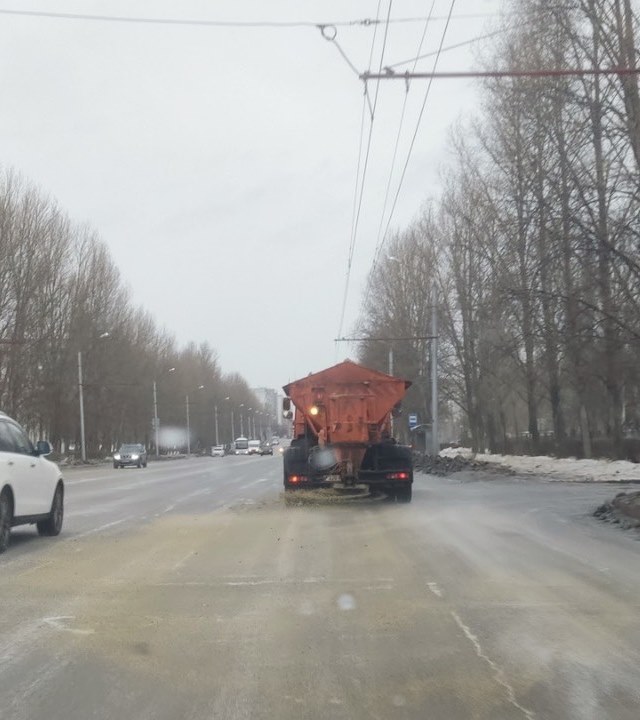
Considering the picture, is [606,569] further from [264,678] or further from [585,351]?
[585,351]

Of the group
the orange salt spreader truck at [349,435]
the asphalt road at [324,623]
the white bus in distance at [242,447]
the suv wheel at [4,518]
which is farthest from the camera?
the white bus in distance at [242,447]

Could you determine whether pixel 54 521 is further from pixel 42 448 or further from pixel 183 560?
pixel 183 560

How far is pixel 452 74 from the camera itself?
1113 centimetres

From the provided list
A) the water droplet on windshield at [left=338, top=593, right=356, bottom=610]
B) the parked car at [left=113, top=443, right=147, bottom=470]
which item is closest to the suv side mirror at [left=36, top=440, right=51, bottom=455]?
the water droplet on windshield at [left=338, top=593, right=356, bottom=610]

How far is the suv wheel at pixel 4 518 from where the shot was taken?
1161 cm

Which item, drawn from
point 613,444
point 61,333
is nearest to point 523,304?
point 613,444

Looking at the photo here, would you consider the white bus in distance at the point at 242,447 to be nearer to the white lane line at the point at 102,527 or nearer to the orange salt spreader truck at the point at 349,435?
the orange salt spreader truck at the point at 349,435

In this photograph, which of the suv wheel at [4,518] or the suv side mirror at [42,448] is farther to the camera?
the suv side mirror at [42,448]

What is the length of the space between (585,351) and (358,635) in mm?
23113

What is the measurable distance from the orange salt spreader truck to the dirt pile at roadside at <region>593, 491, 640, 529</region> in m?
4.59

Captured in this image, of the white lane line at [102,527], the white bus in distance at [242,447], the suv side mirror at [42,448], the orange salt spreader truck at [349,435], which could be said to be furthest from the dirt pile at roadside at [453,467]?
the white bus in distance at [242,447]

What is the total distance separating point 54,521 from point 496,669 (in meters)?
9.30

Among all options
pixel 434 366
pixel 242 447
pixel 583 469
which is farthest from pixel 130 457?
pixel 242 447

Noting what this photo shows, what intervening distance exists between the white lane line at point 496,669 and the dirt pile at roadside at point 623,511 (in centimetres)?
743
